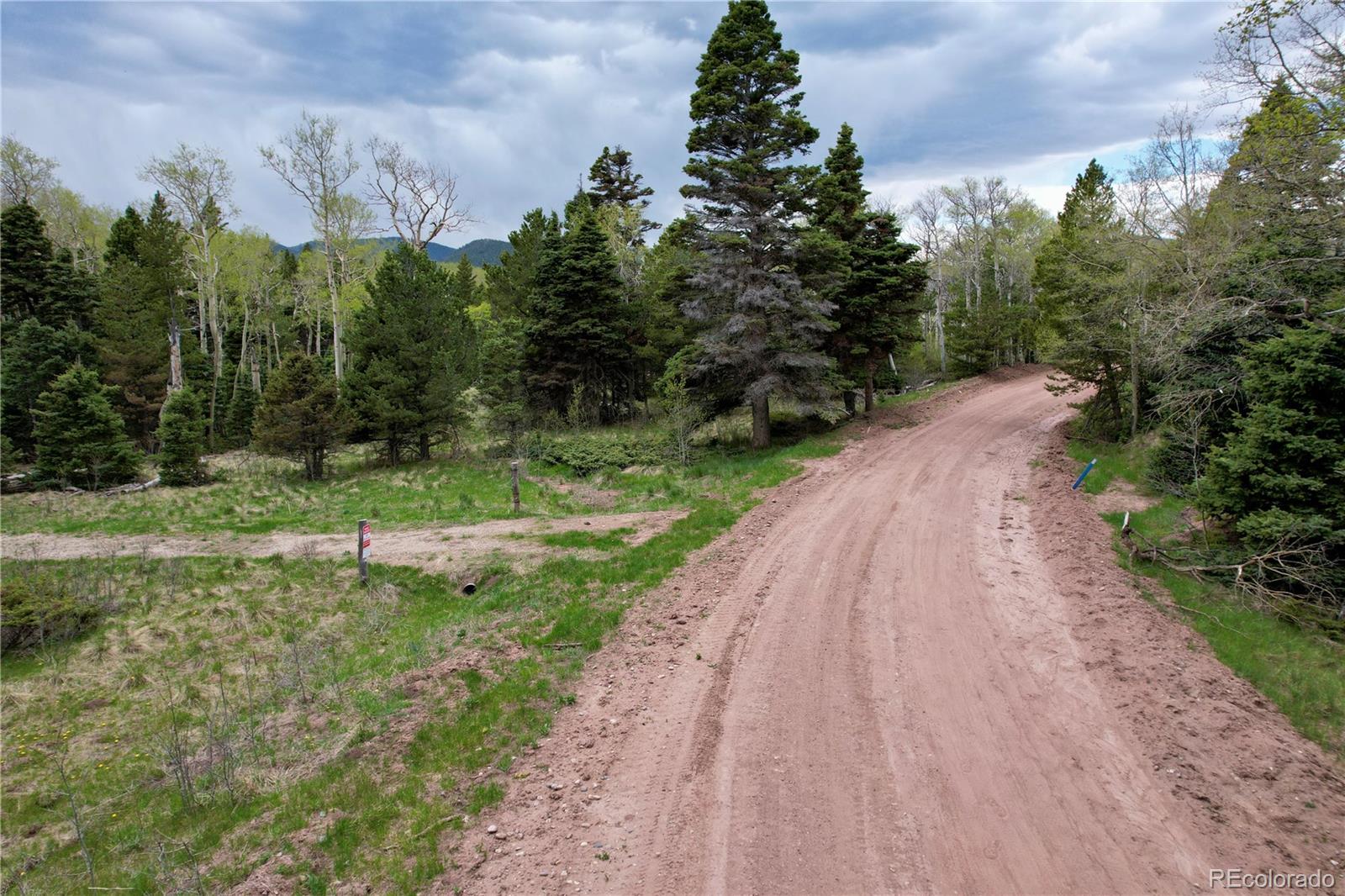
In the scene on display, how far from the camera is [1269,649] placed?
25.8 ft

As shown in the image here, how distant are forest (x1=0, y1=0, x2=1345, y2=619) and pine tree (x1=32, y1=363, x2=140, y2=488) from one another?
108 millimetres

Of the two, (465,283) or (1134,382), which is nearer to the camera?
(1134,382)

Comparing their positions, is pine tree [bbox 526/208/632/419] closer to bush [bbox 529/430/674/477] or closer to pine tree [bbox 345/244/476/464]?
bush [bbox 529/430/674/477]

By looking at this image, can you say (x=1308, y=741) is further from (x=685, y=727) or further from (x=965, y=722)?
(x=685, y=727)

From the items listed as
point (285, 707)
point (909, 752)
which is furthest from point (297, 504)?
point (909, 752)

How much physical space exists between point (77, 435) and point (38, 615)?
17.8m

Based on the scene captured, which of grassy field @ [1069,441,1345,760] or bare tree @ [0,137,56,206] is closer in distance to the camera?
grassy field @ [1069,441,1345,760]

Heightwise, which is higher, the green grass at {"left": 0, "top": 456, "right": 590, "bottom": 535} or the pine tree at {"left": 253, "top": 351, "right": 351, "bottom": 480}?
the pine tree at {"left": 253, "top": 351, "right": 351, "bottom": 480}

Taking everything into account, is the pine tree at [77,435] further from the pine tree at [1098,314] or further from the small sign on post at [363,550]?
the pine tree at [1098,314]

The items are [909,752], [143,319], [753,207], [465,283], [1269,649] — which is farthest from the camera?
[465,283]

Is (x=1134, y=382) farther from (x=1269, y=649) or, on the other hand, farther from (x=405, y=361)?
(x=405, y=361)

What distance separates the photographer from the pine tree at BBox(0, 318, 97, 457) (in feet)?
103

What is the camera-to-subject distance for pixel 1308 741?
6223mm

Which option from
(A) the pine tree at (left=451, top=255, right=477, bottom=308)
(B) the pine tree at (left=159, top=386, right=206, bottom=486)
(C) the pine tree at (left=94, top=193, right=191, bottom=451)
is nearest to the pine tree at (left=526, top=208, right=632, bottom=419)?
(B) the pine tree at (left=159, top=386, right=206, bottom=486)
